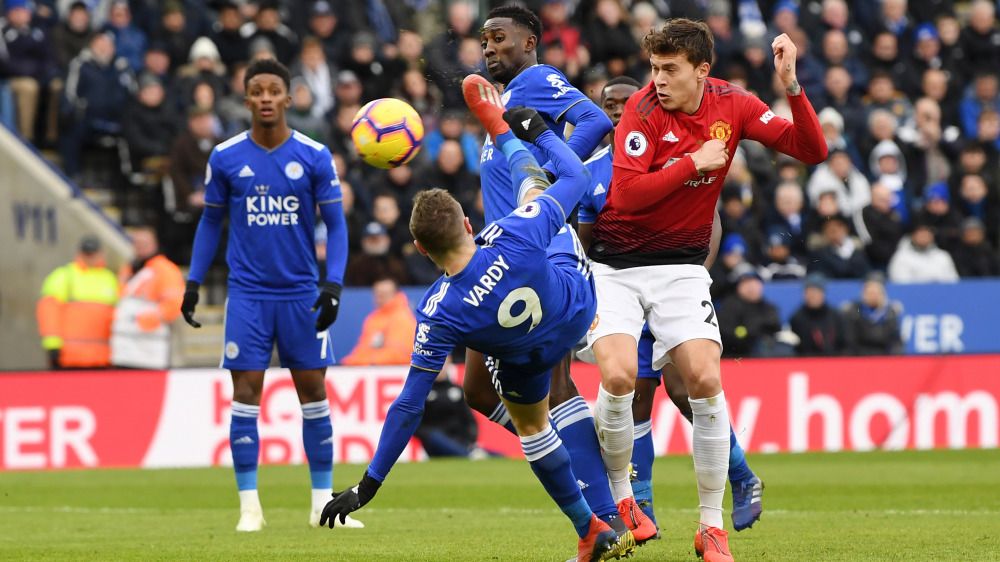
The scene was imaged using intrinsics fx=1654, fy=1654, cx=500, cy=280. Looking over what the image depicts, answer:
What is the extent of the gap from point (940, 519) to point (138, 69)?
12.8 m

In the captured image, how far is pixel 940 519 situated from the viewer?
33.8ft

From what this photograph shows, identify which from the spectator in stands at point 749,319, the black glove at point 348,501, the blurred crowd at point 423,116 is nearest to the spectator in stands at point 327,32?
the blurred crowd at point 423,116

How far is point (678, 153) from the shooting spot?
26.4 feet

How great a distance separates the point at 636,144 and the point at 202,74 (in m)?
12.0

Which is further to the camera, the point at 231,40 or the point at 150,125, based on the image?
the point at 231,40

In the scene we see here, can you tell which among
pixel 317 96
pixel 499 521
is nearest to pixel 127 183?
pixel 317 96

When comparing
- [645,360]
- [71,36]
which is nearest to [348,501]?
[645,360]

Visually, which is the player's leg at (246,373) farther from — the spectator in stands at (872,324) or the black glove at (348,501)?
the spectator in stands at (872,324)

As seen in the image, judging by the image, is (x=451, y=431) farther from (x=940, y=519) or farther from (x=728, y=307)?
(x=940, y=519)

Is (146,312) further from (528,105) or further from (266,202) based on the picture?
(528,105)

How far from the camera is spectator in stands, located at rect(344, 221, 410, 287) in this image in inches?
715

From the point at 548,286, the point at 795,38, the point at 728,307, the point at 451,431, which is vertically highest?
the point at 795,38

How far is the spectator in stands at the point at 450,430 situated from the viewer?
16.9 m

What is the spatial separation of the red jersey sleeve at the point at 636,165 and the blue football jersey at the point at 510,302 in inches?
24.8
